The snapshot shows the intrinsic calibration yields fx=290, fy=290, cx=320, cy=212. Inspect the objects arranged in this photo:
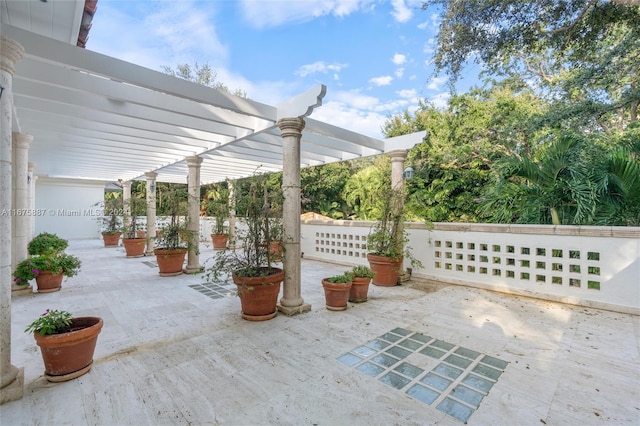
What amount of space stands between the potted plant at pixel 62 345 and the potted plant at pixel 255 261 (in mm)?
1372

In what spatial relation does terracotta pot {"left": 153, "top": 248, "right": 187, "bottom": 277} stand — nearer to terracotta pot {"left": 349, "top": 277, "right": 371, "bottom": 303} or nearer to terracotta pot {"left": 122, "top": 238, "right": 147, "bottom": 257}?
terracotta pot {"left": 122, "top": 238, "right": 147, "bottom": 257}

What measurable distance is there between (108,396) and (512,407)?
2.78 meters

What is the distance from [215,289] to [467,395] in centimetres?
403

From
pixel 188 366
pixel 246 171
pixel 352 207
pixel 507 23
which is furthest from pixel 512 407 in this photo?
pixel 352 207

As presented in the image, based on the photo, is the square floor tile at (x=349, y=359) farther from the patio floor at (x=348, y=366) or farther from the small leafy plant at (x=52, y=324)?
the small leafy plant at (x=52, y=324)

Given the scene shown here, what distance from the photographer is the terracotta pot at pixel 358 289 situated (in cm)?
416

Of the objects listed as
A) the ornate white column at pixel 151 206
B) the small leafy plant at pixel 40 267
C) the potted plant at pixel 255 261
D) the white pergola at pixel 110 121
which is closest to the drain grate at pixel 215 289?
the potted plant at pixel 255 261

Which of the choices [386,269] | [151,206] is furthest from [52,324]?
[151,206]

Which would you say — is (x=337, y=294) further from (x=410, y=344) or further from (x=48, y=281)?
(x=48, y=281)

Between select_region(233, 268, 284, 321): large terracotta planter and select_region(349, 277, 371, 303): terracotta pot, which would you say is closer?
select_region(233, 268, 284, 321): large terracotta planter

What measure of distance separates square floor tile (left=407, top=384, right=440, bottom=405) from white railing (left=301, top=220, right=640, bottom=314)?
128 inches

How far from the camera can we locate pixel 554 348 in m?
2.77

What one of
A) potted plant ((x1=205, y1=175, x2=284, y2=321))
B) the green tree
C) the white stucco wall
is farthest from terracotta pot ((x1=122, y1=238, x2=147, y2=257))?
the green tree

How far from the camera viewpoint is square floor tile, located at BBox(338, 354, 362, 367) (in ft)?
8.21
